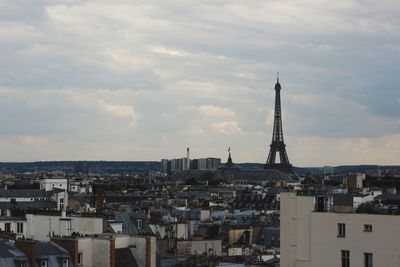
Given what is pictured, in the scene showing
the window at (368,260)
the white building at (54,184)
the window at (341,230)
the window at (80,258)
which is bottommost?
the window at (80,258)

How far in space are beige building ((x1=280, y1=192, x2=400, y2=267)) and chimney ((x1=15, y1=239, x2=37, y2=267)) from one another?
9.05m

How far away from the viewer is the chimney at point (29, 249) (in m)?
34.4

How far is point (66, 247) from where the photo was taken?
36656 mm

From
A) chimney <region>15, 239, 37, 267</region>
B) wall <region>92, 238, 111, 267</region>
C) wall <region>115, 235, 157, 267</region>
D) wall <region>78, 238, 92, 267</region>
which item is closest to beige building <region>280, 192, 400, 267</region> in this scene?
wall <region>115, 235, 157, 267</region>

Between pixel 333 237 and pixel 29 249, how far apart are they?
35.4 feet

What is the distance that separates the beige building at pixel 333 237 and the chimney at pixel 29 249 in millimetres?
9048

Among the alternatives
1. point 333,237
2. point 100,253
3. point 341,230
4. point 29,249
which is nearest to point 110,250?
point 100,253

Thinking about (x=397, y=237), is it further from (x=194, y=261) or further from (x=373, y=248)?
(x=194, y=261)

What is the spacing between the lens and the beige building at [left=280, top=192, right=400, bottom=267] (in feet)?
106

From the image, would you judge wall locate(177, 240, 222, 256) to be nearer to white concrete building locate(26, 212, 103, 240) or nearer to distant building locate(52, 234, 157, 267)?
white concrete building locate(26, 212, 103, 240)

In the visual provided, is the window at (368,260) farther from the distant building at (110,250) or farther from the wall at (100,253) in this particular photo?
the wall at (100,253)

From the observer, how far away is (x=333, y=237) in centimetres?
3381

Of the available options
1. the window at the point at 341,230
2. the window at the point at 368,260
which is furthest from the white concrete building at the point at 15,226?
the window at the point at 368,260

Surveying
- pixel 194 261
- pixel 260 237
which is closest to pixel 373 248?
pixel 194 261
